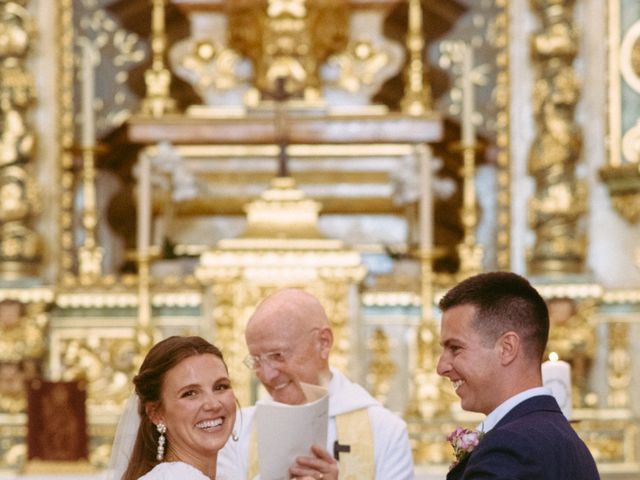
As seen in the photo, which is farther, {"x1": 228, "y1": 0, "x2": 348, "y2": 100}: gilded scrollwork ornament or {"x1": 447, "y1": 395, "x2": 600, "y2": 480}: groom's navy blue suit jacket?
{"x1": 228, "y1": 0, "x2": 348, "y2": 100}: gilded scrollwork ornament

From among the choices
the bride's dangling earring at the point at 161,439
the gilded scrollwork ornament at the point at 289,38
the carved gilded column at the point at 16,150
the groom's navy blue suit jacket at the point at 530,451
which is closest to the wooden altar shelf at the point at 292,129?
the gilded scrollwork ornament at the point at 289,38

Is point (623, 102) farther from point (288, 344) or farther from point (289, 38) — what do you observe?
point (288, 344)

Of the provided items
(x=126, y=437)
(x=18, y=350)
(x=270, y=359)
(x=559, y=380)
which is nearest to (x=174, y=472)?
(x=126, y=437)

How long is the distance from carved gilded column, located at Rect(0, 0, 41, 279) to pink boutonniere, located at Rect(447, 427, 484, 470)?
537 centimetres

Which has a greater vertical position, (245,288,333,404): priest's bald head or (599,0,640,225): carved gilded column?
(599,0,640,225): carved gilded column

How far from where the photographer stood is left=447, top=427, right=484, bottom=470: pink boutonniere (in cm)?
359

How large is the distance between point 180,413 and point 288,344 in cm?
94

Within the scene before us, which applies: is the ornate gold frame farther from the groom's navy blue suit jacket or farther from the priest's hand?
the groom's navy blue suit jacket

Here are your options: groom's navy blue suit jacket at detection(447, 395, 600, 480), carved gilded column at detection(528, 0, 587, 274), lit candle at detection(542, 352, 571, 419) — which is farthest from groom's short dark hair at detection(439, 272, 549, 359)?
carved gilded column at detection(528, 0, 587, 274)

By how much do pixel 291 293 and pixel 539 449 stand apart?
64.6 inches

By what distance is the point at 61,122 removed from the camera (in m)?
9.06

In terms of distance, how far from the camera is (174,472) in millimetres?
3682

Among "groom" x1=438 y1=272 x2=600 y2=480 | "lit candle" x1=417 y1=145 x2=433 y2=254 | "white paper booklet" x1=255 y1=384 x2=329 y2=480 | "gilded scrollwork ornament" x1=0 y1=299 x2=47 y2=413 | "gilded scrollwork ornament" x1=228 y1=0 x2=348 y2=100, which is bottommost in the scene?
"gilded scrollwork ornament" x1=0 y1=299 x2=47 y2=413

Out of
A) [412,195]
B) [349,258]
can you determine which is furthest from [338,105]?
[349,258]
